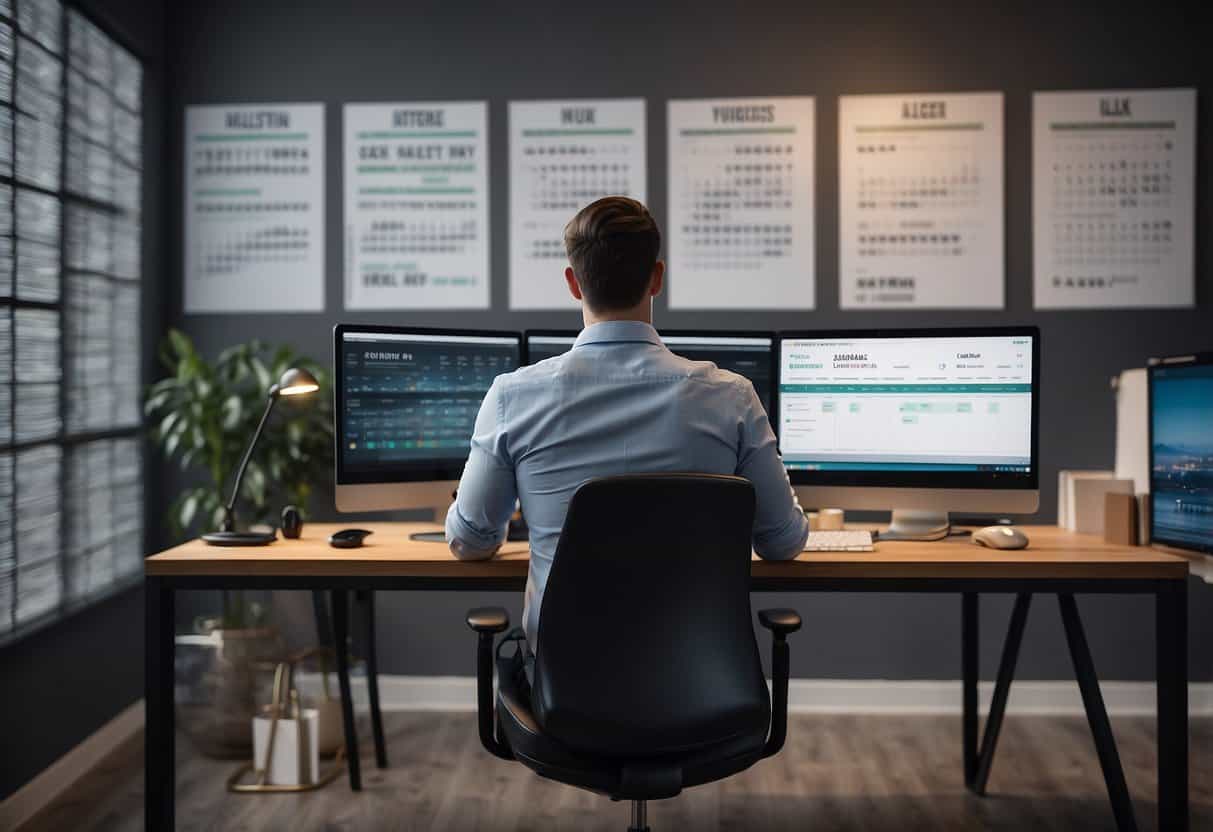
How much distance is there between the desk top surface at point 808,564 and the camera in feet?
6.43

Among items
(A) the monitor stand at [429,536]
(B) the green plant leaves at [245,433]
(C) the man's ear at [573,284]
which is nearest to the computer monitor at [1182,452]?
(C) the man's ear at [573,284]

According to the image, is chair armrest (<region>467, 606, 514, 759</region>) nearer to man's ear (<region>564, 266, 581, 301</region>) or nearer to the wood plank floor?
man's ear (<region>564, 266, 581, 301</region>)

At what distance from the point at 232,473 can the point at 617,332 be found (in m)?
2.19

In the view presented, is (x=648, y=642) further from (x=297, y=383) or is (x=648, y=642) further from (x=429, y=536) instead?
(x=297, y=383)

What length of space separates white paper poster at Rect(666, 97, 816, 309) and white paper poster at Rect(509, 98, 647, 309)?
162 mm

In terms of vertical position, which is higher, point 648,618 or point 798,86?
point 798,86

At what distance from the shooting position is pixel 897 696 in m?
3.47

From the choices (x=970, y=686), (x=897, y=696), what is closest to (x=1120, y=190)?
(x=970, y=686)

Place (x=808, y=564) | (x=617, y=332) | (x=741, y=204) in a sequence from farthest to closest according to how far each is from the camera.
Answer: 1. (x=741, y=204)
2. (x=808, y=564)
3. (x=617, y=332)

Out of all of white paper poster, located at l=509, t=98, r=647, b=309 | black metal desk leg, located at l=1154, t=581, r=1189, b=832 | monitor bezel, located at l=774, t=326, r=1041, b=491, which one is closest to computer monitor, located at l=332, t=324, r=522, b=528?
monitor bezel, located at l=774, t=326, r=1041, b=491

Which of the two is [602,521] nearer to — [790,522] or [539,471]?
[539,471]

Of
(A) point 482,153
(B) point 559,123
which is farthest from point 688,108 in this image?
(A) point 482,153

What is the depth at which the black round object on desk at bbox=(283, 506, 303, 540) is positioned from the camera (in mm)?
2303

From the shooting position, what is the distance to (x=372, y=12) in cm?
353
